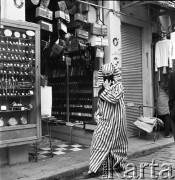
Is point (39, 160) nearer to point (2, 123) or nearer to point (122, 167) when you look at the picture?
point (2, 123)

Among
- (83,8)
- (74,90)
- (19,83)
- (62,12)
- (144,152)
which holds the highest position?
(83,8)

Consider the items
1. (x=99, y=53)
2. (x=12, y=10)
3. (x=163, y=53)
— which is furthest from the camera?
(x=163, y=53)

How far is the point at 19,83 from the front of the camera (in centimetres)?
535

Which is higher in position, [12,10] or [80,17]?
[80,17]

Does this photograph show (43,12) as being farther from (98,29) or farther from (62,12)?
(98,29)

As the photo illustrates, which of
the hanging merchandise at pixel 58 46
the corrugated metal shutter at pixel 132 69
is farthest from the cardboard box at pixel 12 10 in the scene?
the corrugated metal shutter at pixel 132 69

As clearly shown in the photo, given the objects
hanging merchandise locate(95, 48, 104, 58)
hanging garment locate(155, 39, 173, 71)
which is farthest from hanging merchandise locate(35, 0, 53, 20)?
hanging garment locate(155, 39, 173, 71)

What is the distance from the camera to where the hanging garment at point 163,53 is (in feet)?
27.8

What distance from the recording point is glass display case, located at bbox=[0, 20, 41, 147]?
5.14 metres

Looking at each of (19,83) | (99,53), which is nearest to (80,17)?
(99,53)

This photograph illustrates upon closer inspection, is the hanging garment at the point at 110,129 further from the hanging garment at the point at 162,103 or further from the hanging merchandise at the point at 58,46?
the hanging garment at the point at 162,103

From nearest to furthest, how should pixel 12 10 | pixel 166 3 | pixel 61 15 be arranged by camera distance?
pixel 12 10, pixel 61 15, pixel 166 3

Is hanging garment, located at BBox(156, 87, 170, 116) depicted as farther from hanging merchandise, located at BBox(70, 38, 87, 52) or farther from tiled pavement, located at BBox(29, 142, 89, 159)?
hanging merchandise, located at BBox(70, 38, 87, 52)

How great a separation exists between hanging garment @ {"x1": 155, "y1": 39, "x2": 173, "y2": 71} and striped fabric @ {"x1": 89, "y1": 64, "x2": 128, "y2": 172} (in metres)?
3.99
